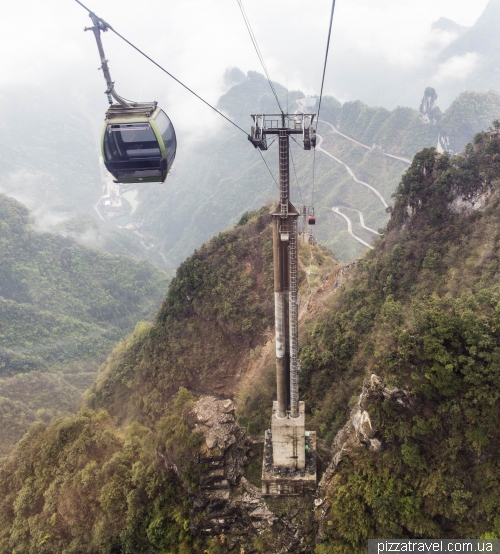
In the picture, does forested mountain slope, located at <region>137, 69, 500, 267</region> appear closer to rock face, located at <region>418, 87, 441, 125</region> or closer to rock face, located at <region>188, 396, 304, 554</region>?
rock face, located at <region>418, 87, 441, 125</region>

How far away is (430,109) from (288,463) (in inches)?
4396

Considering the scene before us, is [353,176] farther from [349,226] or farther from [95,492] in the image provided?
[95,492]

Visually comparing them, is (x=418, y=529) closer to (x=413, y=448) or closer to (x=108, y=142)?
(x=413, y=448)

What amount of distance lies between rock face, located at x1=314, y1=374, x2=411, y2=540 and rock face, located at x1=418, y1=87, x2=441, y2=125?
108064mm

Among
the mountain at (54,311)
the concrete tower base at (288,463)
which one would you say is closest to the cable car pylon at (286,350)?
the concrete tower base at (288,463)

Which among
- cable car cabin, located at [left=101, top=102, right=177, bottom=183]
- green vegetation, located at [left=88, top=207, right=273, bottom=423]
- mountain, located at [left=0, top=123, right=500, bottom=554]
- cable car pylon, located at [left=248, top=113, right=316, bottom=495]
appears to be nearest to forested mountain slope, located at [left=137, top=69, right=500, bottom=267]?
green vegetation, located at [left=88, top=207, right=273, bottom=423]

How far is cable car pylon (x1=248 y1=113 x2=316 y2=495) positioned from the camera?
546 inches

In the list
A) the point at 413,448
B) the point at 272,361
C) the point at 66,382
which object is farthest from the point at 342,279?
the point at 66,382

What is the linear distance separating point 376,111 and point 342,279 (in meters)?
105

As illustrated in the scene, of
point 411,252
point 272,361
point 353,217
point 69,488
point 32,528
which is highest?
point 353,217

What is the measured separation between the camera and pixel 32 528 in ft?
65.5

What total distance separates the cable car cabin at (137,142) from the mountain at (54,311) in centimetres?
4189

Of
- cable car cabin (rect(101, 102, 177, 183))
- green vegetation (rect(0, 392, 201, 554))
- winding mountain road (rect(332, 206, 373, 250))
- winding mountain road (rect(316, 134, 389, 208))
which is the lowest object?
green vegetation (rect(0, 392, 201, 554))

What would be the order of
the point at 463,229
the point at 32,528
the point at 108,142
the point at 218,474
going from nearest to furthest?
the point at 108,142 < the point at 218,474 < the point at 32,528 < the point at 463,229
